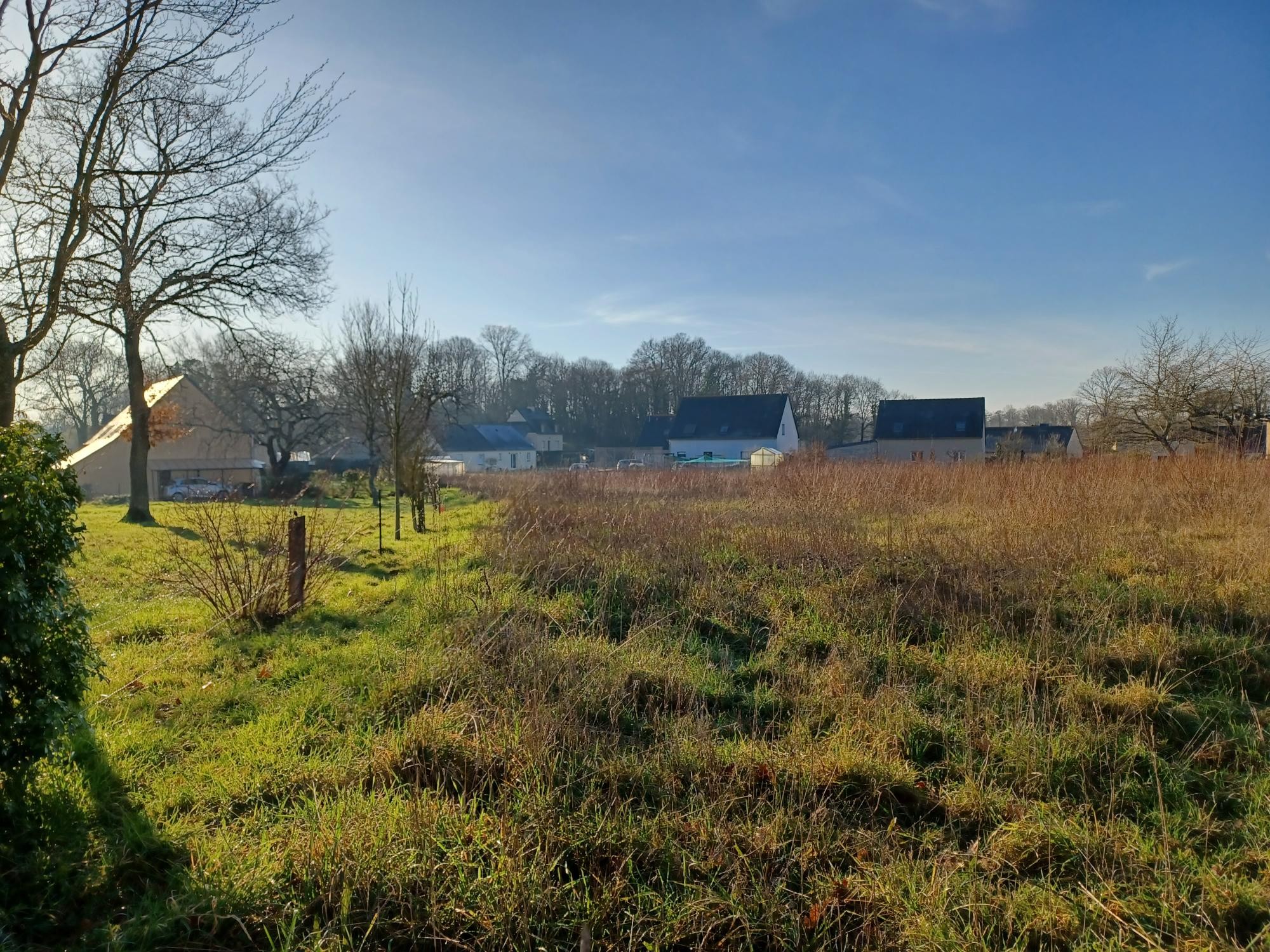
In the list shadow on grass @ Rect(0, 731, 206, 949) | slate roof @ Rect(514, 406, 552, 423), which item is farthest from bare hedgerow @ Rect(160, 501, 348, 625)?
slate roof @ Rect(514, 406, 552, 423)

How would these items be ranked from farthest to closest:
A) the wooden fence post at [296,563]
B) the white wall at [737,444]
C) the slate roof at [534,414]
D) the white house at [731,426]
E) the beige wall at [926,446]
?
the slate roof at [534,414] → the white house at [731,426] → the white wall at [737,444] → the beige wall at [926,446] → the wooden fence post at [296,563]

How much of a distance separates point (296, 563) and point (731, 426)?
4811 cm

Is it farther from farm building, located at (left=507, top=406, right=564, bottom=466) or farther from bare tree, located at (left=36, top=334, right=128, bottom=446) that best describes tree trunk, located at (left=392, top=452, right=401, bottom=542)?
farm building, located at (left=507, top=406, right=564, bottom=466)

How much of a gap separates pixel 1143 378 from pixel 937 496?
17.5 metres

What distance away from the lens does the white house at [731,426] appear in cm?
5234

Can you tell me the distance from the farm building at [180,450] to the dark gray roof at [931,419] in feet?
128

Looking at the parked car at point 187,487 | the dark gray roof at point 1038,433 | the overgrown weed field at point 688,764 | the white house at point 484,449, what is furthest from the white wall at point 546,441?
the overgrown weed field at point 688,764

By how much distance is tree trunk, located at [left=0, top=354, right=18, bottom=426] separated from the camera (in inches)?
332

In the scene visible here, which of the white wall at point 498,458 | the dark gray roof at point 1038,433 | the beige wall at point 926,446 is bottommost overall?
the white wall at point 498,458

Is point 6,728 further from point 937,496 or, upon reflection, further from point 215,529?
point 937,496

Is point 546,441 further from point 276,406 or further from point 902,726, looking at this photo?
point 902,726

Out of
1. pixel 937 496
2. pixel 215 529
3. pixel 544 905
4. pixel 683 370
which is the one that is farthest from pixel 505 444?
pixel 544 905

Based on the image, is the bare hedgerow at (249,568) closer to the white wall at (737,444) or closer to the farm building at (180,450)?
the farm building at (180,450)

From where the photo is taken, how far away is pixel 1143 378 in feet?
80.1
